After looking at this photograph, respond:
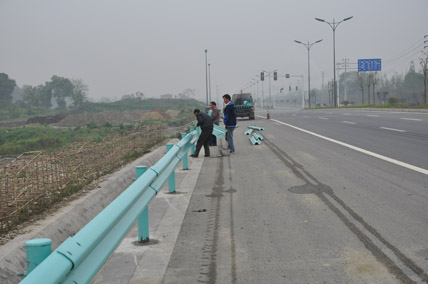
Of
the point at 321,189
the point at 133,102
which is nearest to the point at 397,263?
the point at 321,189

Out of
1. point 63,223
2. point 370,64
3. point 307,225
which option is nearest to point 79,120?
point 370,64

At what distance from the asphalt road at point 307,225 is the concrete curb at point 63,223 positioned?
175 centimetres

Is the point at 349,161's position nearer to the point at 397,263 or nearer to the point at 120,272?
the point at 397,263

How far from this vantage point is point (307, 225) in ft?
20.1

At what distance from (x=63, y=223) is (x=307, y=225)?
3560 millimetres

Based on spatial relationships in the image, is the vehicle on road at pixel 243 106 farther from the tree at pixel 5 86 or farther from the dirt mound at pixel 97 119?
the tree at pixel 5 86

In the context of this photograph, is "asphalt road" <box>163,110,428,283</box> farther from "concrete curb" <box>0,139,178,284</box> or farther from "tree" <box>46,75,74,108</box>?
"tree" <box>46,75,74,108</box>

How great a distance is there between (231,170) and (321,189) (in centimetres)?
337

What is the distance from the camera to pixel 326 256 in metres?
4.87

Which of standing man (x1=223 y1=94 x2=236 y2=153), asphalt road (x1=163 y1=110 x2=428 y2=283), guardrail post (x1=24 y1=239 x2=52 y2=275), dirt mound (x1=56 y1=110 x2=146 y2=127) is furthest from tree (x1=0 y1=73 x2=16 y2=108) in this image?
guardrail post (x1=24 y1=239 x2=52 y2=275)

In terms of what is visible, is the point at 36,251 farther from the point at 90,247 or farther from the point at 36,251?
the point at 90,247

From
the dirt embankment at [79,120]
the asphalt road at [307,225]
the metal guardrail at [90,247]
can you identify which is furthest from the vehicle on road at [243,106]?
the metal guardrail at [90,247]

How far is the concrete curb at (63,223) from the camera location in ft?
16.7

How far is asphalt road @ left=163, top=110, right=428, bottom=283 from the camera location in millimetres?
4486
